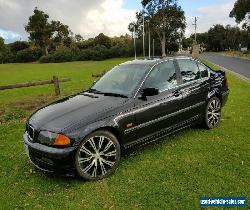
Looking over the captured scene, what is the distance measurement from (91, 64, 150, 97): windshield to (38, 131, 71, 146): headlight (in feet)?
4.81

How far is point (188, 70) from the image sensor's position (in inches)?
273

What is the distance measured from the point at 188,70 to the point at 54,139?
3.41 meters

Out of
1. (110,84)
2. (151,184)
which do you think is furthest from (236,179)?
(110,84)

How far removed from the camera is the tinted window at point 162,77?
19.7 ft

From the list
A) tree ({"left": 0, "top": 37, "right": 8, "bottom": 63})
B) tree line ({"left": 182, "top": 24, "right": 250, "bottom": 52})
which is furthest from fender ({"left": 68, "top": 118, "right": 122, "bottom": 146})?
tree line ({"left": 182, "top": 24, "right": 250, "bottom": 52})

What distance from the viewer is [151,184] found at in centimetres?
494

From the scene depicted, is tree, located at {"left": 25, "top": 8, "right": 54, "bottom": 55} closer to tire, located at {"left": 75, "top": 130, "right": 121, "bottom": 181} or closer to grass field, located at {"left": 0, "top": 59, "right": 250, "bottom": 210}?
grass field, located at {"left": 0, "top": 59, "right": 250, "bottom": 210}

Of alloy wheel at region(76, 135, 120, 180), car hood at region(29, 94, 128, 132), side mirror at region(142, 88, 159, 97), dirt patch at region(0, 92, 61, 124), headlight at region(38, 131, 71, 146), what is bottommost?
dirt patch at region(0, 92, 61, 124)

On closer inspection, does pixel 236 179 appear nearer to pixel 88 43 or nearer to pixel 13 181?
pixel 13 181

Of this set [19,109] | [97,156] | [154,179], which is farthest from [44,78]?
[154,179]

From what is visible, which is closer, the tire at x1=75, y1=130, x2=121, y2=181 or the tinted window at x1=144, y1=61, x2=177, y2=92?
the tire at x1=75, y1=130, x2=121, y2=181

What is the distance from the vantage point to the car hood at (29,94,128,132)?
500cm

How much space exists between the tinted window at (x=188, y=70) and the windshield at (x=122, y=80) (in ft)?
3.05

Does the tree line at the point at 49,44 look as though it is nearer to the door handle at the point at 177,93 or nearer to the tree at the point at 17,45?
the tree at the point at 17,45
